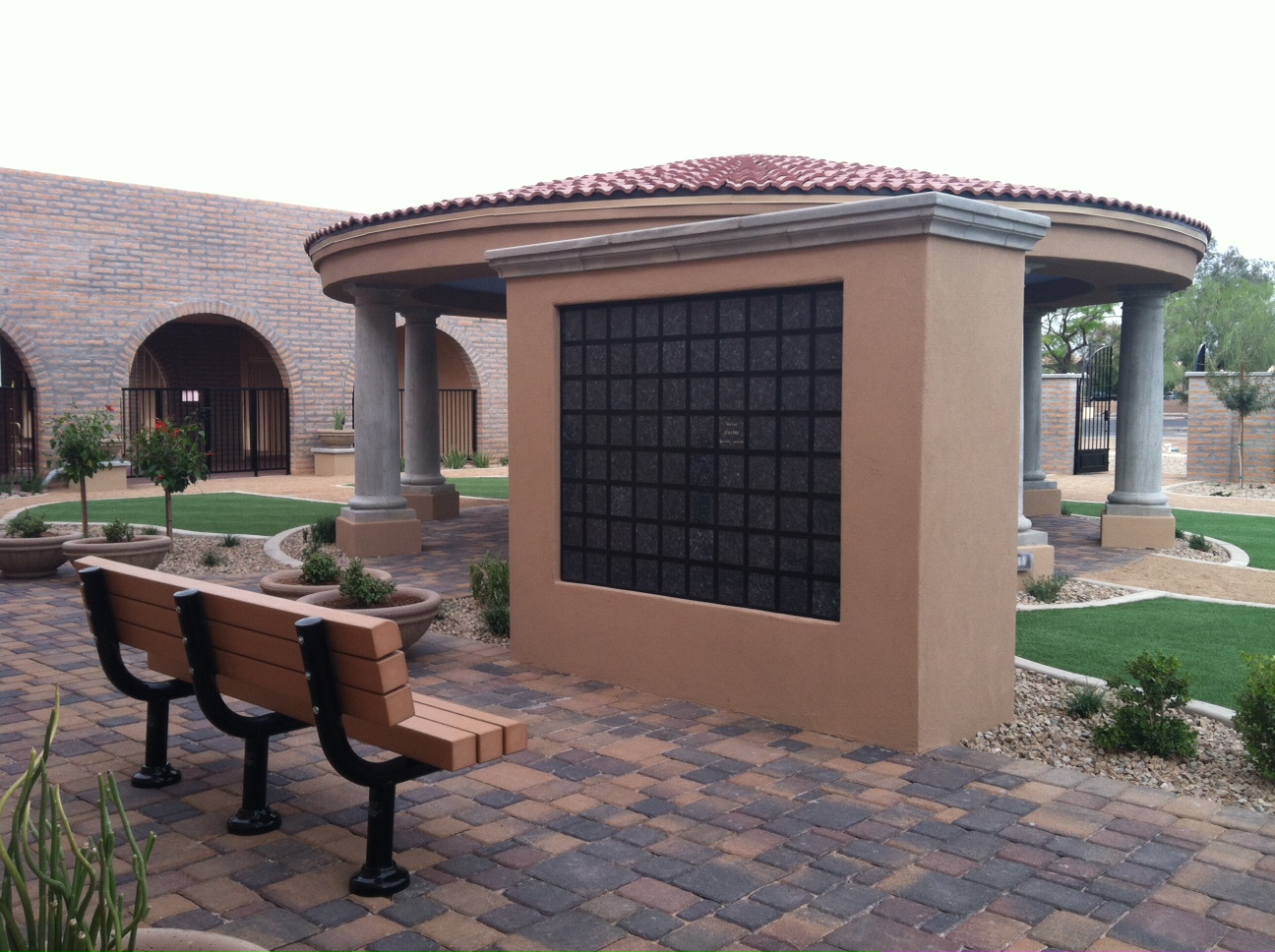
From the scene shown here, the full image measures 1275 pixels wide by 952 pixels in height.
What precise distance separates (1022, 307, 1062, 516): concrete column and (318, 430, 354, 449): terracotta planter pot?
627 inches

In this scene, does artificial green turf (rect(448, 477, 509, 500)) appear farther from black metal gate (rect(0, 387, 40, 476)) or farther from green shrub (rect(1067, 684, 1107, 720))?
green shrub (rect(1067, 684, 1107, 720))

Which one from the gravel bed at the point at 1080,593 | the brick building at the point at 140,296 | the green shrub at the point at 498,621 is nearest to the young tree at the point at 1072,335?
the brick building at the point at 140,296

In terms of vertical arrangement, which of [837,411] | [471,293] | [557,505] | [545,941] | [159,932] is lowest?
[545,941]

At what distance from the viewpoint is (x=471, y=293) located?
16.2 m

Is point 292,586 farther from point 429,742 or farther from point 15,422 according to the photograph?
point 15,422

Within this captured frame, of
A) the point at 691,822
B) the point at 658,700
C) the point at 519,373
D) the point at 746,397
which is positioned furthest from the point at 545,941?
the point at 519,373

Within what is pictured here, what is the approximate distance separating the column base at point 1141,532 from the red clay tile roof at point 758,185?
12.3 feet

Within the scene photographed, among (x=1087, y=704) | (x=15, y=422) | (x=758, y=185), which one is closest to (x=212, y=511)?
(x=15, y=422)

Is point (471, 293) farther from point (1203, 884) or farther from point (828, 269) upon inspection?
point (1203, 884)

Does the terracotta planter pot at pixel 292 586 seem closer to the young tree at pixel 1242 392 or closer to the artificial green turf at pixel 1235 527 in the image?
the artificial green turf at pixel 1235 527

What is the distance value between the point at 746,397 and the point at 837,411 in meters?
0.60

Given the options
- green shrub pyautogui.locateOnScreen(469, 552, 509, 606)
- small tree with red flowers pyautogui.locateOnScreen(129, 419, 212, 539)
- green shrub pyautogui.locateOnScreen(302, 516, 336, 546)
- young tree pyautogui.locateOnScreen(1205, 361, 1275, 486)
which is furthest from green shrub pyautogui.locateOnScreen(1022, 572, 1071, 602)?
young tree pyautogui.locateOnScreen(1205, 361, 1275, 486)

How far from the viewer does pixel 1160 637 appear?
8.77 m

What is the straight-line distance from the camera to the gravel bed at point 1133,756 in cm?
527
